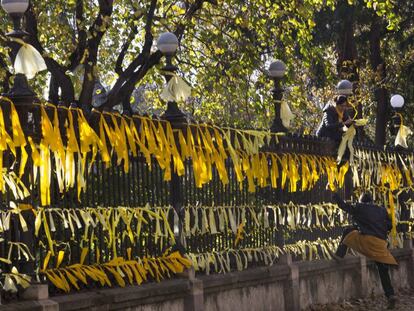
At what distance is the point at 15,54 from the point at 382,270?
801cm

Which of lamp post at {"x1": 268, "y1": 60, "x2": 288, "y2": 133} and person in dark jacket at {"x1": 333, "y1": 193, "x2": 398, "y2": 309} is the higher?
lamp post at {"x1": 268, "y1": 60, "x2": 288, "y2": 133}

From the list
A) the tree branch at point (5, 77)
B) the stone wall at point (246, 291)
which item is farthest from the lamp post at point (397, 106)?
the tree branch at point (5, 77)

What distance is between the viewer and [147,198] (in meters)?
10.6

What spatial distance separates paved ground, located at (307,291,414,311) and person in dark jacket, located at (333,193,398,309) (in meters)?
0.33

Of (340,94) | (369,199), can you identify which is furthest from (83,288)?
(340,94)

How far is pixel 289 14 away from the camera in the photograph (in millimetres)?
18500

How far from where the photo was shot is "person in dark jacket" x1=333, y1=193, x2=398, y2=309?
1479 cm

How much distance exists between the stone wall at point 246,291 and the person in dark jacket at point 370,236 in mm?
350

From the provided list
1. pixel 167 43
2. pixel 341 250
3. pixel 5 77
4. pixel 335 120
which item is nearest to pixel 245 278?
pixel 167 43

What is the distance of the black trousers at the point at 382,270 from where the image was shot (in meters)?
14.9

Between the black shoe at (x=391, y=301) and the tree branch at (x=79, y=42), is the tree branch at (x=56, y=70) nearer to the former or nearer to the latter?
the tree branch at (x=79, y=42)

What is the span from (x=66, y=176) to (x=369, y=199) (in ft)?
22.7

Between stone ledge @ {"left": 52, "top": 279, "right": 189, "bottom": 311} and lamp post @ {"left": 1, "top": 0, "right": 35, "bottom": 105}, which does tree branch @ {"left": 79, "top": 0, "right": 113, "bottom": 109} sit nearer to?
stone ledge @ {"left": 52, "top": 279, "right": 189, "bottom": 311}

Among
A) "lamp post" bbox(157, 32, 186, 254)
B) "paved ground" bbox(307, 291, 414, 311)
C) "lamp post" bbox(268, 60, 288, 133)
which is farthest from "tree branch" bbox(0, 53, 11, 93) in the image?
"paved ground" bbox(307, 291, 414, 311)
